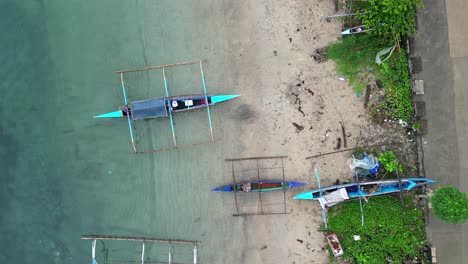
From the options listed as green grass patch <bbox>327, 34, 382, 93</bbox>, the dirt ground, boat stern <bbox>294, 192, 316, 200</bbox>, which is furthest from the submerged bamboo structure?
green grass patch <bbox>327, 34, 382, 93</bbox>

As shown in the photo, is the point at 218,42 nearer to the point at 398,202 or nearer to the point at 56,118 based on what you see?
the point at 56,118

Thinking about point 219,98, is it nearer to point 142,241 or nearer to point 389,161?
point 142,241

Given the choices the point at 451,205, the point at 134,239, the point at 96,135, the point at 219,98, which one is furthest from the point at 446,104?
the point at 96,135

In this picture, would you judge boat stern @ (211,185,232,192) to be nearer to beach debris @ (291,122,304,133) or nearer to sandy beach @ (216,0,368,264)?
sandy beach @ (216,0,368,264)

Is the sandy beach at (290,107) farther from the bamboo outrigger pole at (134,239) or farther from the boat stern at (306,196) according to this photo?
the bamboo outrigger pole at (134,239)

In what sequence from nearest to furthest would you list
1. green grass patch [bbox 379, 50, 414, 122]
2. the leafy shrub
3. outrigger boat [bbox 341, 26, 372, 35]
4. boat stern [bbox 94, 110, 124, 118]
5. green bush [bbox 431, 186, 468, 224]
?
green bush [bbox 431, 186, 468, 224]
the leafy shrub
outrigger boat [bbox 341, 26, 372, 35]
green grass patch [bbox 379, 50, 414, 122]
boat stern [bbox 94, 110, 124, 118]

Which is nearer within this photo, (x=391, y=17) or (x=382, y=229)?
(x=391, y=17)

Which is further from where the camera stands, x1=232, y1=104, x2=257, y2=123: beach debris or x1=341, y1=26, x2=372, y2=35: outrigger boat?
x1=232, y1=104, x2=257, y2=123: beach debris
